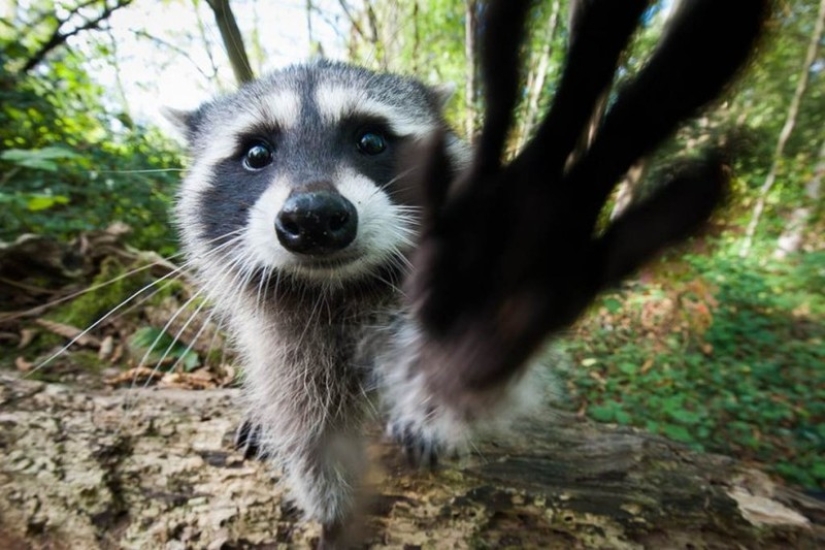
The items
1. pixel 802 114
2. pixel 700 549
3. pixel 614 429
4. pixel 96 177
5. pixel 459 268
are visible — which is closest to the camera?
pixel 459 268

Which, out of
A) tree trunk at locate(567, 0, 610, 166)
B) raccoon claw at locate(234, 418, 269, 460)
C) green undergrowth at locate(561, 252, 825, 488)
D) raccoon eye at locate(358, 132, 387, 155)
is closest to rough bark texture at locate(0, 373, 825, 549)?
raccoon claw at locate(234, 418, 269, 460)

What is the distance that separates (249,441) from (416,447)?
666 mm

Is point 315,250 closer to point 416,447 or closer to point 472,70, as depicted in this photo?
point 472,70

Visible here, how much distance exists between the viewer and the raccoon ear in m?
2.35

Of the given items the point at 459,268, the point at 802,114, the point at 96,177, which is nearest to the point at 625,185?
the point at 459,268

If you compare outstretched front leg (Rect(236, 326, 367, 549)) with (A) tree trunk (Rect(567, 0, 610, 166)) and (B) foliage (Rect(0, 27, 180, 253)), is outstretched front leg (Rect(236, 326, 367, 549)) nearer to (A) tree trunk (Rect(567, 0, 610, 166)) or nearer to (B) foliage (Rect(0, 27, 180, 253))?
(A) tree trunk (Rect(567, 0, 610, 166))

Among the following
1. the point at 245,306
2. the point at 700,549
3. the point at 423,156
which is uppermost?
the point at 423,156

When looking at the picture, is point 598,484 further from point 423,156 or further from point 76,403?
point 76,403

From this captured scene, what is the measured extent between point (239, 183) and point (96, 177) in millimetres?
2981

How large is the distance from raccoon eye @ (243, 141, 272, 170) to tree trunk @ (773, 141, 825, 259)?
722 centimetres

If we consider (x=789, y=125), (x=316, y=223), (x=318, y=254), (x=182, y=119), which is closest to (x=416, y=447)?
(x=318, y=254)

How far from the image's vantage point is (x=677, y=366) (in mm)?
4836

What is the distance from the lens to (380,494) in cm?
190

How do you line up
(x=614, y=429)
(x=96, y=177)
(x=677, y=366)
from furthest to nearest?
(x=677, y=366) → (x=96, y=177) → (x=614, y=429)
